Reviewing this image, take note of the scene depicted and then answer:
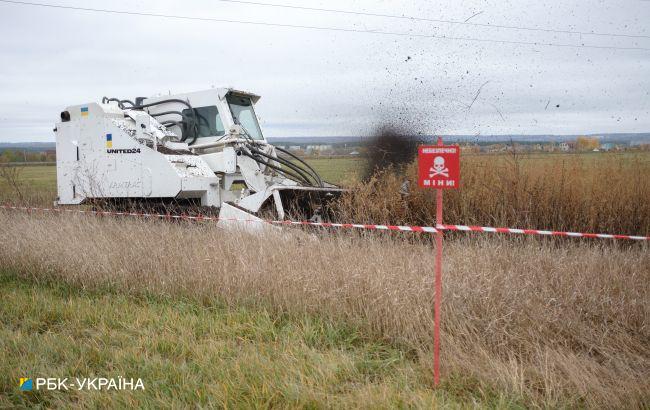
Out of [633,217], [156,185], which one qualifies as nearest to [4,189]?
[156,185]

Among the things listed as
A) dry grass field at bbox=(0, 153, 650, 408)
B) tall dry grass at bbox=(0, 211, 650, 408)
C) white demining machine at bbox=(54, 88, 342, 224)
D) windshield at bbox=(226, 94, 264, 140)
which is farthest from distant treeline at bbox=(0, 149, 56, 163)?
dry grass field at bbox=(0, 153, 650, 408)

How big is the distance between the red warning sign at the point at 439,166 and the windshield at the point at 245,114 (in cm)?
656

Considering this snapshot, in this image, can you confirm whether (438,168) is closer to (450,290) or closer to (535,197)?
(450,290)

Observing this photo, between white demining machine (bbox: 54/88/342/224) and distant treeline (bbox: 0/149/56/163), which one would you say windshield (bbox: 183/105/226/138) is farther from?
distant treeline (bbox: 0/149/56/163)

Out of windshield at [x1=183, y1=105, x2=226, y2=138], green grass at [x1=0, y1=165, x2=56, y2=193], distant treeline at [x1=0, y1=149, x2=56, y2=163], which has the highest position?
windshield at [x1=183, y1=105, x2=226, y2=138]

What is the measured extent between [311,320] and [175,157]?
5.13m

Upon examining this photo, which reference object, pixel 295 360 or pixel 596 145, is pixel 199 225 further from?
pixel 596 145

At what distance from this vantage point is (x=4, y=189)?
1441cm

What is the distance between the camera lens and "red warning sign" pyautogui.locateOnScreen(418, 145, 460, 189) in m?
3.35

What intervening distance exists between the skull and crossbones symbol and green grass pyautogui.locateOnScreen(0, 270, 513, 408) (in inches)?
51.7

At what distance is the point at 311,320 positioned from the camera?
4289mm

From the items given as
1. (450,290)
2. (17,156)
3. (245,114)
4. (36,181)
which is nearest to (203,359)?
(450,290)

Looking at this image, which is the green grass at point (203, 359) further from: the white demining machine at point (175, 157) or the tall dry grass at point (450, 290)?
the white demining machine at point (175, 157)

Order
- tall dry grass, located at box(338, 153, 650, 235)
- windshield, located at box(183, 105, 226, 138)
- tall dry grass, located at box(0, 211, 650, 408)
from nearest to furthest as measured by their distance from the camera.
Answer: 1. tall dry grass, located at box(0, 211, 650, 408)
2. tall dry grass, located at box(338, 153, 650, 235)
3. windshield, located at box(183, 105, 226, 138)
